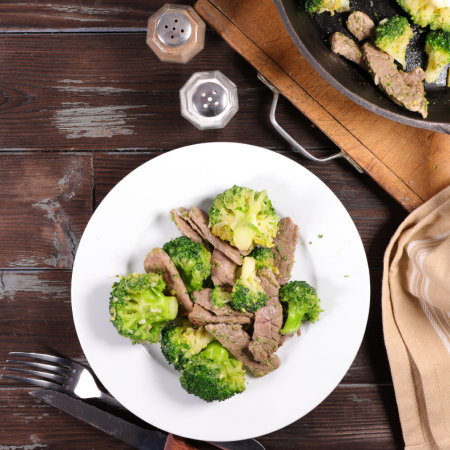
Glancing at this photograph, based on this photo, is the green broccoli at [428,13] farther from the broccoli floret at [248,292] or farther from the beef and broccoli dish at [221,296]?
the broccoli floret at [248,292]

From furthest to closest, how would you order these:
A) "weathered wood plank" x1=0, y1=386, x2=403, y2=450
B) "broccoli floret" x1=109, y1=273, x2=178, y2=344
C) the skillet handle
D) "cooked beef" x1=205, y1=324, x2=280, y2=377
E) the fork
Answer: "weathered wood plank" x1=0, y1=386, x2=403, y2=450
the fork
the skillet handle
"cooked beef" x1=205, y1=324, x2=280, y2=377
"broccoli floret" x1=109, y1=273, x2=178, y2=344

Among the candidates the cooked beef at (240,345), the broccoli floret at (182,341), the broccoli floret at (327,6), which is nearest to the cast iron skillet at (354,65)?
the broccoli floret at (327,6)

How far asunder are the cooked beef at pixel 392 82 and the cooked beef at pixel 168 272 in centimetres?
143

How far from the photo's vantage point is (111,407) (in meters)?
2.28

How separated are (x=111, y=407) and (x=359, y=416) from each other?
1.52 m

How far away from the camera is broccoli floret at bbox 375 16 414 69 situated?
198 centimetres

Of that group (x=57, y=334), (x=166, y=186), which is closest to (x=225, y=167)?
(x=166, y=186)

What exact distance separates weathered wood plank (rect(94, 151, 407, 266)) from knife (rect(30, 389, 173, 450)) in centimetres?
115

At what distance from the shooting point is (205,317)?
1.95 m

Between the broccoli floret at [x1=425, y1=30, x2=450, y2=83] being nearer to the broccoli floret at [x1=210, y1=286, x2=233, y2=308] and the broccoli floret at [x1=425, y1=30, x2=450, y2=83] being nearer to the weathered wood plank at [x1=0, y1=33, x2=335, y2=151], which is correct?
the weathered wood plank at [x1=0, y1=33, x2=335, y2=151]

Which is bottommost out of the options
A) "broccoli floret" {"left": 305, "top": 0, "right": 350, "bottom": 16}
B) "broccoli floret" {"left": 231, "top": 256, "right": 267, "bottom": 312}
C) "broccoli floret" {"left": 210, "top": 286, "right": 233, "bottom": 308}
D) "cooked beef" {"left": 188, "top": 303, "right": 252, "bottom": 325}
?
"cooked beef" {"left": 188, "top": 303, "right": 252, "bottom": 325}

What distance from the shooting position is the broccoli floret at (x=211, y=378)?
1.86m

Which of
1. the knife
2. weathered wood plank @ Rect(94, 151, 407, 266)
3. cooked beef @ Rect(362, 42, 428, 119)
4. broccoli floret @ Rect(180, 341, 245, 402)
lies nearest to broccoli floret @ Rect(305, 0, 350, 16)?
cooked beef @ Rect(362, 42, 428, 119)

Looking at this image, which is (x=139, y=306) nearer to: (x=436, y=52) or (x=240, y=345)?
(x=240, y=345)
